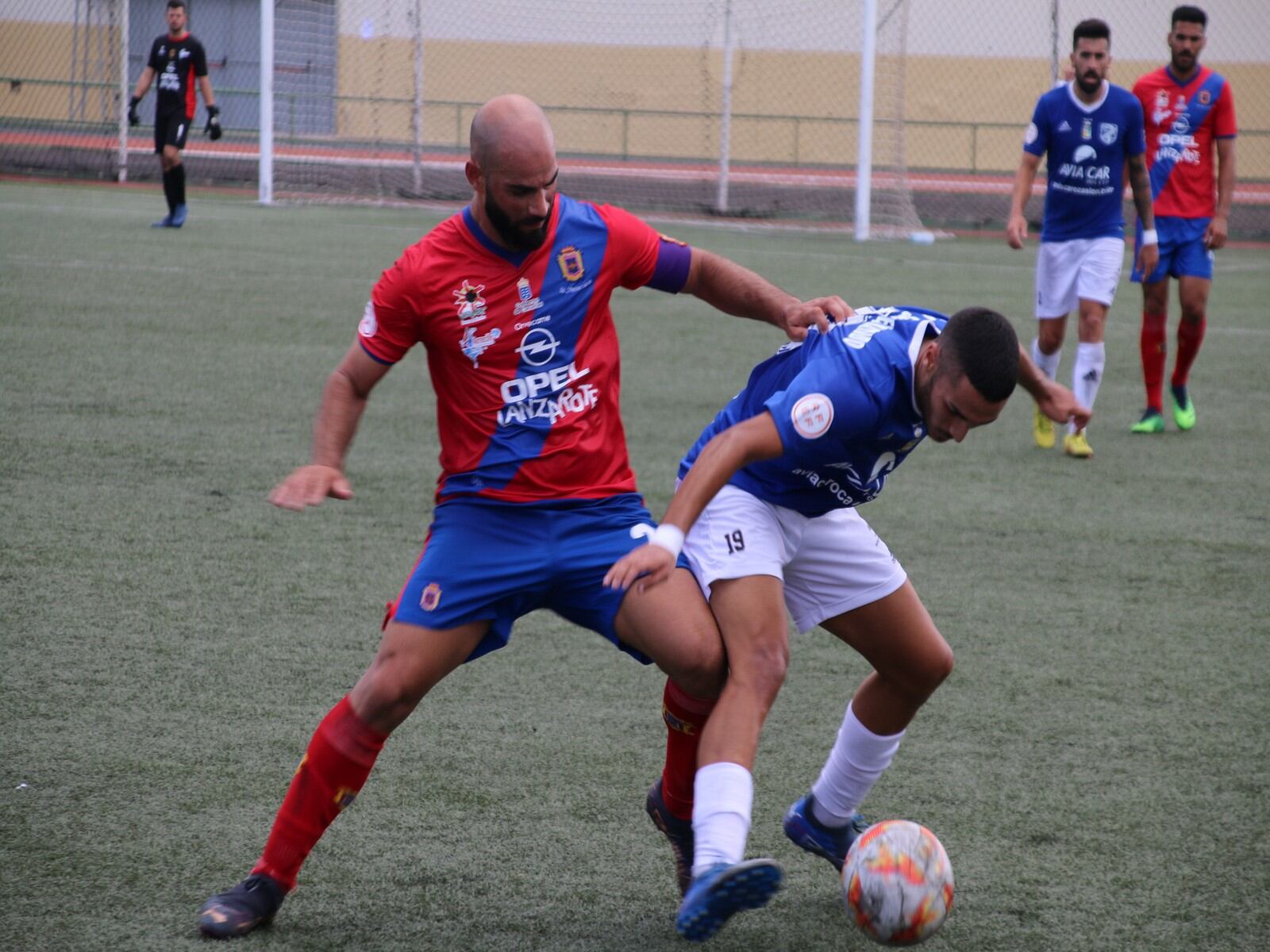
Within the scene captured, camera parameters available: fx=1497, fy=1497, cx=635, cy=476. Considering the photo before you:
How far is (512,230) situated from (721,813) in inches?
53.4

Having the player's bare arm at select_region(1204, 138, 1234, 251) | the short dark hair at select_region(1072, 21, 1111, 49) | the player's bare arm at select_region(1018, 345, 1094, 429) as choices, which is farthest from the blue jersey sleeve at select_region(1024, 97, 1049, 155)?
the player's bare arm at select_region(1018, 345, 1094, 429)

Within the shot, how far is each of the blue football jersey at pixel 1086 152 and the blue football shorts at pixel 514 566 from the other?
601 centimetres

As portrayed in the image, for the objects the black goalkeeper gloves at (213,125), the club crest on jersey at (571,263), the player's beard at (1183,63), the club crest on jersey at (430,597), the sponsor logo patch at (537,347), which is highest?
the black goalkeeper gloves at (213,125)

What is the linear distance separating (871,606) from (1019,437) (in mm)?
5757

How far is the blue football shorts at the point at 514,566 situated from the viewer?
3.27 m

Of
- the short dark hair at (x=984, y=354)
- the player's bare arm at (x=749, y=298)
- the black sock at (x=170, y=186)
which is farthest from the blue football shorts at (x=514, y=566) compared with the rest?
the black sock at (x=170, y=186)

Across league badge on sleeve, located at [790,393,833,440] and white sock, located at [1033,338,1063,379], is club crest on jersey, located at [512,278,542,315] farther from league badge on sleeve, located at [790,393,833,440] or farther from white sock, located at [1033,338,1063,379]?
white sock, located at [1033,338,1063,379]

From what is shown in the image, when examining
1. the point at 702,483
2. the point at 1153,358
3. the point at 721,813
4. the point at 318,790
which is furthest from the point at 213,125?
the point at 721,813

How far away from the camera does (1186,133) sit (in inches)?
370

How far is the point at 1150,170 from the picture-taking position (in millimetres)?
9523

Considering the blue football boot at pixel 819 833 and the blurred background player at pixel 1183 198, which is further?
the blurred background player at pixel 1183 198

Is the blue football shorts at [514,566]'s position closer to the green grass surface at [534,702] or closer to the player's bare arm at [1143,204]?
the green grass surface at [534,702]

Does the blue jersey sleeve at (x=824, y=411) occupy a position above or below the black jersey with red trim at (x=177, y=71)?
below

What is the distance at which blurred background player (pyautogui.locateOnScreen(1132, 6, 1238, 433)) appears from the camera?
9180 mm
